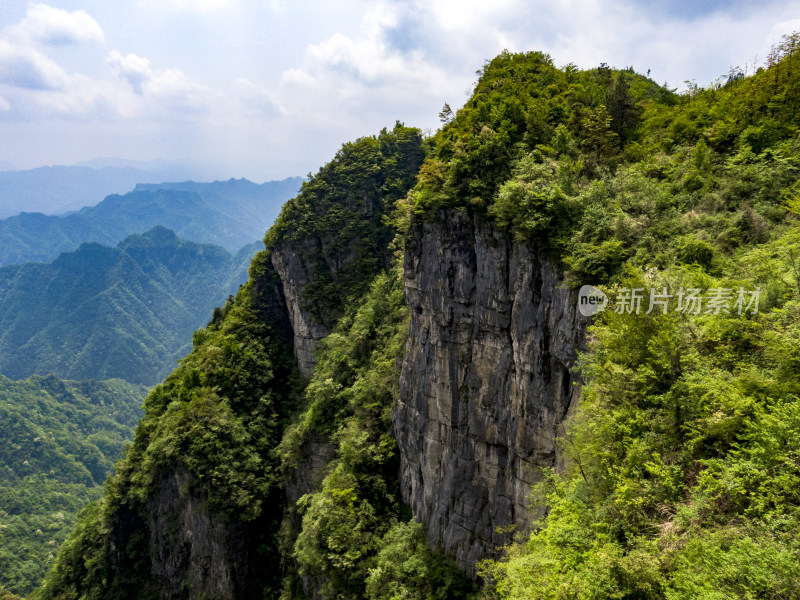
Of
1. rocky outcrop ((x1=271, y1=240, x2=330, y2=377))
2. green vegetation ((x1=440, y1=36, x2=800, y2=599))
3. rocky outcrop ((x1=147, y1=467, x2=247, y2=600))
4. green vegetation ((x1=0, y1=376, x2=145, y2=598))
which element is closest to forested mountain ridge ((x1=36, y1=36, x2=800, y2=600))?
green vegetation ((x1=440, y1=36, x2=800, y2=599))

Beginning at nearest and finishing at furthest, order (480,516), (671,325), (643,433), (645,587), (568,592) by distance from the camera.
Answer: (645,587), (568,592), (643,433), (671,325), (480,516)

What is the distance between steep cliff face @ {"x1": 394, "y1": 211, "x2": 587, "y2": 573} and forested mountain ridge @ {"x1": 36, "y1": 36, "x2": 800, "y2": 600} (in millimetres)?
149

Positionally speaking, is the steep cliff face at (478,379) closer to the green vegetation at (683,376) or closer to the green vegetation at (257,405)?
the green vegetation at (683,376)

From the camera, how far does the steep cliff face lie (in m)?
17.9

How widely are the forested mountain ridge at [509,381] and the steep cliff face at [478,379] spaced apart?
0.15 metres

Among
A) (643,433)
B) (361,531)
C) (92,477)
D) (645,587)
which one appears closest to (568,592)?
(645,587)

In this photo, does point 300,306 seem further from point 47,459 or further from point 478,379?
point 47,459

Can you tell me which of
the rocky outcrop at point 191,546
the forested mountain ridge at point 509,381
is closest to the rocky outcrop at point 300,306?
the forested mountain ridge at point 509,381

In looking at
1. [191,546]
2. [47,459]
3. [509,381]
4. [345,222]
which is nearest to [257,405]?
[191,546]

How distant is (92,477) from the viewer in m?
104

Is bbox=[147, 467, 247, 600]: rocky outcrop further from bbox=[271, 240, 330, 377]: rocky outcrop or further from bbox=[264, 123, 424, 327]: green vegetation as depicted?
bbox=[264, 123, 424, 327]: green vegetation

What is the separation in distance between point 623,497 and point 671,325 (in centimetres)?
442

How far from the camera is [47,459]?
99.0 meters

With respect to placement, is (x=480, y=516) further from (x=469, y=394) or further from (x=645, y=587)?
(x=645, y=587)
